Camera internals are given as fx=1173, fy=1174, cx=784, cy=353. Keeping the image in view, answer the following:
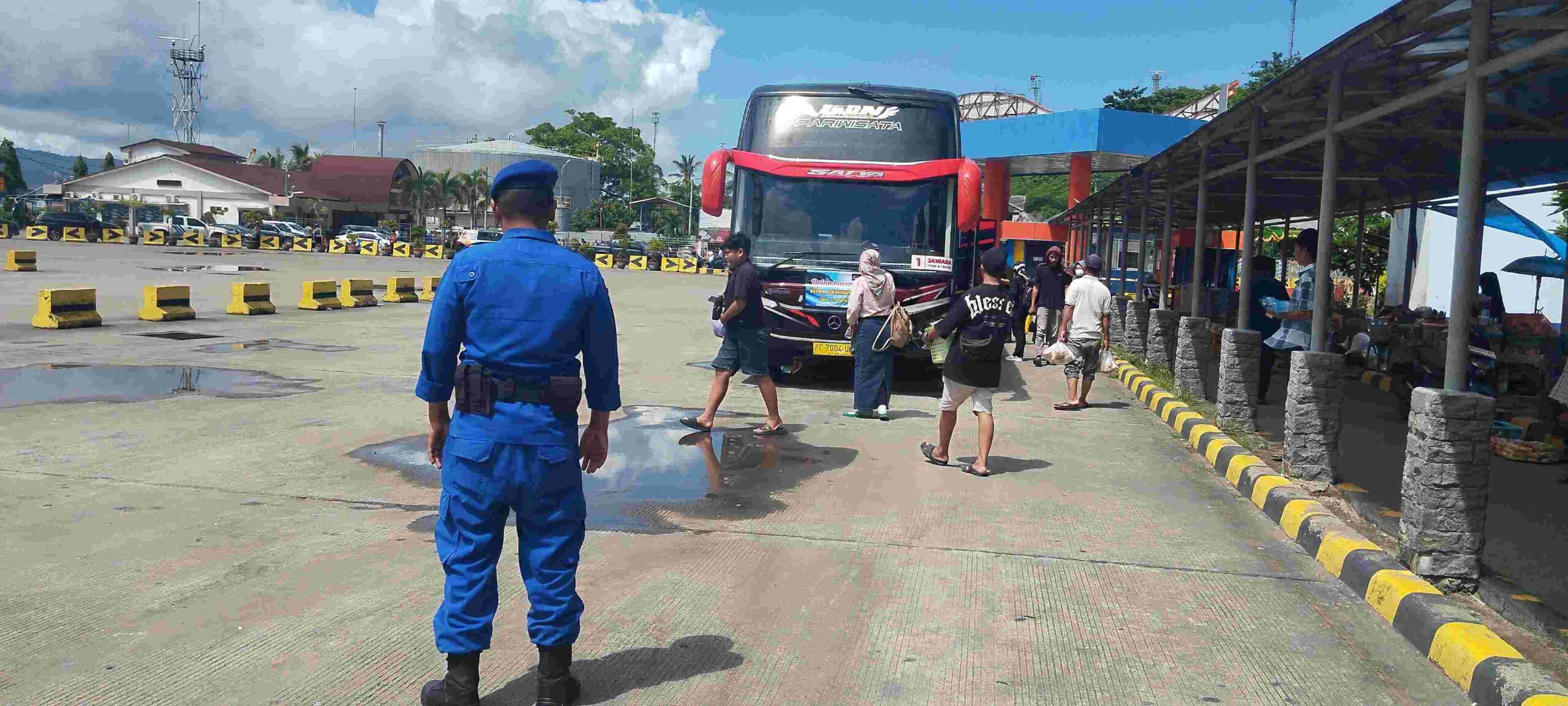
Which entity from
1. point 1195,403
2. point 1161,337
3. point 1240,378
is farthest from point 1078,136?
point 1240,378

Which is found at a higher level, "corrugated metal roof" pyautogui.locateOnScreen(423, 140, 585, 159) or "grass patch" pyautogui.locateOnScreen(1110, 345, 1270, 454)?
"corrugated metal roof" pyautogui.locateOnScreen(423, 140, 585, 159)

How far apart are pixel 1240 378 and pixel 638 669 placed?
24.6ft

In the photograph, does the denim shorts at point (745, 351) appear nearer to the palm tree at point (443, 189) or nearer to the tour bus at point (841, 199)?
the tour bus at point (841, 199)

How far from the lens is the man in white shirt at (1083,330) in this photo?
12.1m

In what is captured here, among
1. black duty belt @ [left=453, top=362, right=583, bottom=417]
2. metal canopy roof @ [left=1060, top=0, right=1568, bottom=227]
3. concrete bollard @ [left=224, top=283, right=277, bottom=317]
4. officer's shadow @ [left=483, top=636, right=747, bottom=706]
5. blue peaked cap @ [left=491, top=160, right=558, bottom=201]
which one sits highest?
metal canopy roof @ [left=1060, top=0, right=1568, bottom=227]

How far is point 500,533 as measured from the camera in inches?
155

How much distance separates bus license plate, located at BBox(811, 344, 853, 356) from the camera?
12398mm

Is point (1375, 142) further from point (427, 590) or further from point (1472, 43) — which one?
point (427, 590)

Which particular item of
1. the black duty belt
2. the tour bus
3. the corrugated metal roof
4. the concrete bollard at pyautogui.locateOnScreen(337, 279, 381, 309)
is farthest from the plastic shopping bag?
the corrugated metal roof

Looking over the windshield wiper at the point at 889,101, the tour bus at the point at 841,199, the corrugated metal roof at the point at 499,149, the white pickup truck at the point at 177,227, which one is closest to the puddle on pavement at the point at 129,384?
the tour bus at the point at 841,199

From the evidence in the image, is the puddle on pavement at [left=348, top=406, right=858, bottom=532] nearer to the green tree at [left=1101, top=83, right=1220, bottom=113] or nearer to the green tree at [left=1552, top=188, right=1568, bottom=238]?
the green tree at [left=1552, top=188, right=1568, bottom=238]

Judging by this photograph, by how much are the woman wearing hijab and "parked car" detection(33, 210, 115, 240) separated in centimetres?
5256

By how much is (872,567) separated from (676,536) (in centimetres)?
112

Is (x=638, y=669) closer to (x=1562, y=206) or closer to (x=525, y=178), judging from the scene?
(x=525, y=178)
